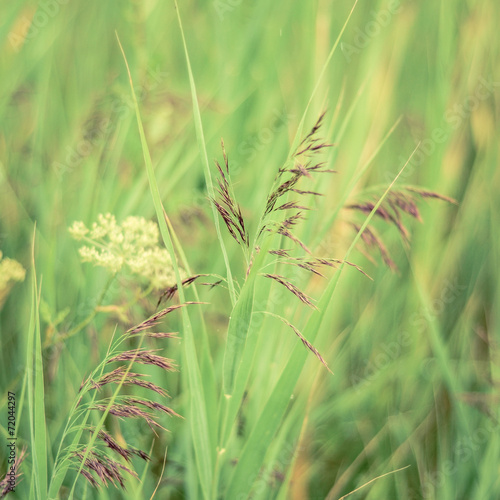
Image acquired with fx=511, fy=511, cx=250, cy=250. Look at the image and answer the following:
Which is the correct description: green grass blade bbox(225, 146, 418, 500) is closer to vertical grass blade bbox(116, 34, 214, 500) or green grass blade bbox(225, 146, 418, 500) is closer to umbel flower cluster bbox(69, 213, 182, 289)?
vertical grass blade bbox(116, 34, 214, 500)

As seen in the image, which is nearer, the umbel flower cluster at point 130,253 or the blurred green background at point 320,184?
the umbel flower cluster at point 130,253

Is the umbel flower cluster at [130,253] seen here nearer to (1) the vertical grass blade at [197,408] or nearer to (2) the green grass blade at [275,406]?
(1) the vertical grass blade at [197,408]

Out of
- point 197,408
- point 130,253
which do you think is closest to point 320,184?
point 130,253

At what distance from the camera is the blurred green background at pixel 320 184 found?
3.80ft

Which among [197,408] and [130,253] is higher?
[130,253]

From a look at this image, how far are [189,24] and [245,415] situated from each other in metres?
1.35

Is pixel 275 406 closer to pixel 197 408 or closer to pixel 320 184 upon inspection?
pixel 197 408

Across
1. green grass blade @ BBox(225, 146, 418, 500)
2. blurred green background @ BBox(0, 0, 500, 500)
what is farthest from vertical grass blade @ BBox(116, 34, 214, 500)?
blurred green background @ BBox(0, 0, 500, 500)

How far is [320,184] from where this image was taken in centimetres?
114

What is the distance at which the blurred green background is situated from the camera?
1.16 m

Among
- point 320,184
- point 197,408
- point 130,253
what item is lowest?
point 197,408

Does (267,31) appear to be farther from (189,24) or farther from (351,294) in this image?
(351,294)

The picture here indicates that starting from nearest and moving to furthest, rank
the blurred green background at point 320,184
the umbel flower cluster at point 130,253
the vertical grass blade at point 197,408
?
the vertical grass blade at point 197,408
the umbel flower cluster at point 130,253
the blurred green background at point 320,184

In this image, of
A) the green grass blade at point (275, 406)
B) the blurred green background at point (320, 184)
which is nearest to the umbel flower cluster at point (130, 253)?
the blurred green background at point (320, 184)
